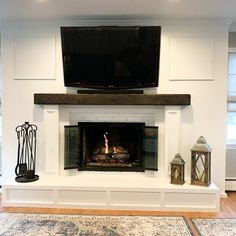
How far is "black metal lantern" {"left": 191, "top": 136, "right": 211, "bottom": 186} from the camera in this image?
12.4 ft

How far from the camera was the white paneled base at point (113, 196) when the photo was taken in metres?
3.63

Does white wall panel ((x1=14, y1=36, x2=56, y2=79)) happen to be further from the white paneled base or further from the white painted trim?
the white painted trim

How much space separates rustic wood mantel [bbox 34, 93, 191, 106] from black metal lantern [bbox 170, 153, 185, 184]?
757 mm

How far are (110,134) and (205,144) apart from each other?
1.37 m

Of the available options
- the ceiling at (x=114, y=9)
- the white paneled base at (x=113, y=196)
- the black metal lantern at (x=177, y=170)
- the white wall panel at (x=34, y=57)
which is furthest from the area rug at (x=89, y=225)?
the ceiling at (x=114, y=9)

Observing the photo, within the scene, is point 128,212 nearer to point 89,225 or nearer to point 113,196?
point 113,196

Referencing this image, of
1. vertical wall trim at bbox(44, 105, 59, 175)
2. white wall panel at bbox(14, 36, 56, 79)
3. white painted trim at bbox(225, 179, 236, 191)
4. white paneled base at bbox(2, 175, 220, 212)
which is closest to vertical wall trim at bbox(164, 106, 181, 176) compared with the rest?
white paneled base at bbox(2, 175, 220, 212)

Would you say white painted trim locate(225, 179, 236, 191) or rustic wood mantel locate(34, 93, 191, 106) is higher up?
rustic wood mantel locate(34, 93, 191, 106)

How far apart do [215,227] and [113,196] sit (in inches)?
49.8

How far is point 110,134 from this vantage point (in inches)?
169

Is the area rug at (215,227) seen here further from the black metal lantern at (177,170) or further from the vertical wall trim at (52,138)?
the vertical wall trim at (52,138)

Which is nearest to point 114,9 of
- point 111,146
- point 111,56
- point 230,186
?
point 111,56

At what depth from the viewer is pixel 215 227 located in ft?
10.4

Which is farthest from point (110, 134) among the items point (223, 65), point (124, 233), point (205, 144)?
point (223, 65)
